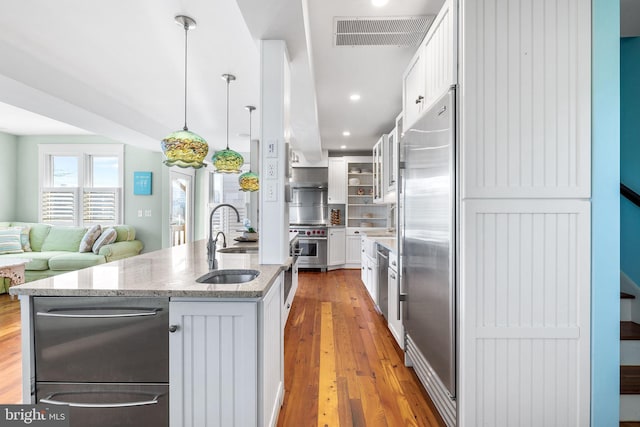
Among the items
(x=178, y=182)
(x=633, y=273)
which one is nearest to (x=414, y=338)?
(x=633, y=273)

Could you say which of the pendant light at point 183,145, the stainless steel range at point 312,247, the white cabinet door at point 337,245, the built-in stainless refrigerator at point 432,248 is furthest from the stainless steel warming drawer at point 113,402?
the white cabinet door at point 337,245

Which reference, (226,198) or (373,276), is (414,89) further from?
(226,198)

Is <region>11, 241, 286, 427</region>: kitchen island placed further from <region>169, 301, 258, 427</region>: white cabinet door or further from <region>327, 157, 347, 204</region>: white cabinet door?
<region>327, 157, 347, 204</region>: white cabinet door

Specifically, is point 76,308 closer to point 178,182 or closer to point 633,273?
point 633,273

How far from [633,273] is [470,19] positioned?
207cm

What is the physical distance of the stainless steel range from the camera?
20.2 ft

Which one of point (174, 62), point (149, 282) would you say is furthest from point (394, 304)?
point (174, 62)

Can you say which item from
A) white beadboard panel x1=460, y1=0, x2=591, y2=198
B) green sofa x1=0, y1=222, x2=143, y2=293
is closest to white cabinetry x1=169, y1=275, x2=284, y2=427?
white beadboard panel x1=460, y1=0, x2=591, y2=198

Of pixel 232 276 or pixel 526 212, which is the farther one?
pixel 232 276

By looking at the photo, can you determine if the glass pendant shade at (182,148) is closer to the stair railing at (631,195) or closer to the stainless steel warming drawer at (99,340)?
the stainless steel warming drawer at (99,340)

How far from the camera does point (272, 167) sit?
80.4 inches

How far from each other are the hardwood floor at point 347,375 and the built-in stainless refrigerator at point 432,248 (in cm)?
17

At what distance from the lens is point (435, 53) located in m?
1.80

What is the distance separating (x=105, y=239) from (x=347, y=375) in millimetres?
4681
